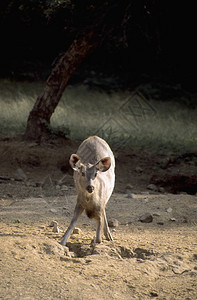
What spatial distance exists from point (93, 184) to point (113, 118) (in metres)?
8.83

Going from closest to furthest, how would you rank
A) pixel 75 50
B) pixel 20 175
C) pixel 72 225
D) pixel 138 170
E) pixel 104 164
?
pixel 104 164
pixel 72 225
pixel 20 175
pixel 138 170
pixel 75 50

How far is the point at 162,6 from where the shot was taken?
1004 centimetres

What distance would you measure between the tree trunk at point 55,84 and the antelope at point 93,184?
4610 millimetres

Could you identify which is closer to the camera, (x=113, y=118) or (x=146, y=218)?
(x=146, y=218)

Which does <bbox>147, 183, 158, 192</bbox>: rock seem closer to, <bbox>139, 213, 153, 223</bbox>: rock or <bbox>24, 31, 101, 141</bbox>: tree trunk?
<bbox>139, 213, 153, 223</bbox>: rock

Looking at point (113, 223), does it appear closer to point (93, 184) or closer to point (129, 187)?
point (93, 184)

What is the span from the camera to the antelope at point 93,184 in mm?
4699

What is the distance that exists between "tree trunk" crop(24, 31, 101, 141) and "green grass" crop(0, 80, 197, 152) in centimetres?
68

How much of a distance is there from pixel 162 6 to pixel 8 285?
8038 millimetres

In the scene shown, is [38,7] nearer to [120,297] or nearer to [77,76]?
[120,297]

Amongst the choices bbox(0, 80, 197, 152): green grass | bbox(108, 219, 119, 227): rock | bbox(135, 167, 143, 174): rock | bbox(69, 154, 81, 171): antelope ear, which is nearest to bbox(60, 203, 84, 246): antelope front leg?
bbox(69, 154, 81, 171): antelope ear

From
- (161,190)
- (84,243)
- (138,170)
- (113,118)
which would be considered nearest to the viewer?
(84,243)

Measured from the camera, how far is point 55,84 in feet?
32.7

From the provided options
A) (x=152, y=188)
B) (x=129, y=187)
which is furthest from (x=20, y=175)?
(x=152, y=188)
